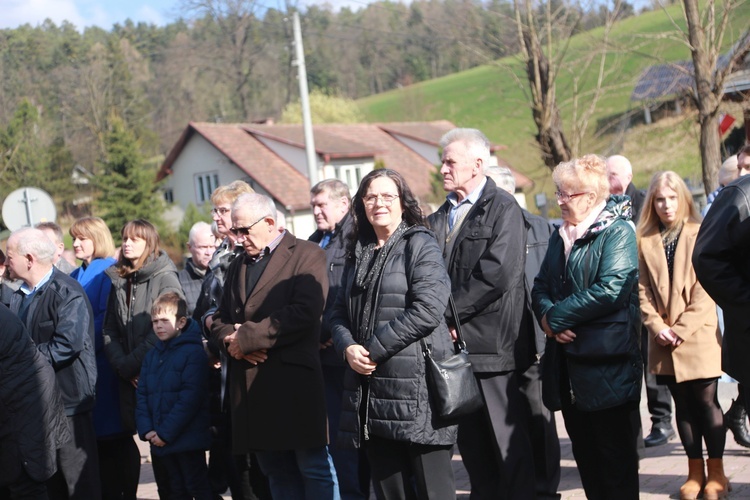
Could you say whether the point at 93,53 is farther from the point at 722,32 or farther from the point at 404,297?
the point at 404,297

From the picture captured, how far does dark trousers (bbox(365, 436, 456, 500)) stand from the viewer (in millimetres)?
4516

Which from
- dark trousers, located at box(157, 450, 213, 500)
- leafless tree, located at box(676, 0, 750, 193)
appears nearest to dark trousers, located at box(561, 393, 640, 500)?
dark trousers, located at box(157, 450, 213, 500)

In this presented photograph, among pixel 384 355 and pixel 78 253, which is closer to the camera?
pixel 384 355

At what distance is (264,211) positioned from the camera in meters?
5.23

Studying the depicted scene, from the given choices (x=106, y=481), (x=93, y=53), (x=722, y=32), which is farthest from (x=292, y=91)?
(x=106, y=481)

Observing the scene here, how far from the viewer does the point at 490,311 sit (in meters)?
5.14

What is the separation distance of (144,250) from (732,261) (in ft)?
13.8

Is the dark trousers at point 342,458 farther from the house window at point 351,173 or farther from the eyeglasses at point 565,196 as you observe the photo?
the house window at point 351,173

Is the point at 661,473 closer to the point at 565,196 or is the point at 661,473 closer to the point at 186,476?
the point at 565,196

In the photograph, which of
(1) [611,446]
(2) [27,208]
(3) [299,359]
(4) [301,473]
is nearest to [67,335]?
(3) [299,359]

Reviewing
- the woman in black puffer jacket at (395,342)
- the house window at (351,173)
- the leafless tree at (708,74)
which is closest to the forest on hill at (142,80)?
the house window at (351,173)

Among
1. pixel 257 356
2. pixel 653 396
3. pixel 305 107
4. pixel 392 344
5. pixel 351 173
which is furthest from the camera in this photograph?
pixel 351 173

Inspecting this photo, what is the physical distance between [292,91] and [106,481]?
58.0m

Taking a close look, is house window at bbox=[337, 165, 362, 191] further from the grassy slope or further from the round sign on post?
the round sign on post
